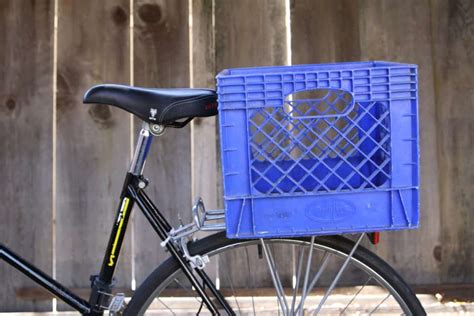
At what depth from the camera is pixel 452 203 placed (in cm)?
303

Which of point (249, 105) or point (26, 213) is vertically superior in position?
point (249, 105)

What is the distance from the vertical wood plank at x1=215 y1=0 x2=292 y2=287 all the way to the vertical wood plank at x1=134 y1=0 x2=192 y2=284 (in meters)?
0.16

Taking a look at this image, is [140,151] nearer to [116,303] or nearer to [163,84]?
[116,303]

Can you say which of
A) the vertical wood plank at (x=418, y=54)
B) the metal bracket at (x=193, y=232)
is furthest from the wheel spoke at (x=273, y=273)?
the vertical wood plank at (x=418, y=54)

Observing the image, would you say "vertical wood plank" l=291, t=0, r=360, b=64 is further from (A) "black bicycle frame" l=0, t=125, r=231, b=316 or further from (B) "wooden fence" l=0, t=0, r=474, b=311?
(A) "black bicycle frame" l=0, t=125, r=231, b=316

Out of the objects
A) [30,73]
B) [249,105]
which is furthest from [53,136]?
[249,105]

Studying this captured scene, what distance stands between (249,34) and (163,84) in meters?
0.44

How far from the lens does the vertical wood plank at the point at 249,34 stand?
3.01m

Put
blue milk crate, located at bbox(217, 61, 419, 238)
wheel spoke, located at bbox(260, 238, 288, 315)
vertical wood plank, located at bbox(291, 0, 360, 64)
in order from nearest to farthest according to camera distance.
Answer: blue milk crate, located at bbox(217, 61, 419, 238) < wheel spoke, located at bbox(260, 238, 288, 315) < vertical wood plank, located at bbox(291, 0, 360, 64)

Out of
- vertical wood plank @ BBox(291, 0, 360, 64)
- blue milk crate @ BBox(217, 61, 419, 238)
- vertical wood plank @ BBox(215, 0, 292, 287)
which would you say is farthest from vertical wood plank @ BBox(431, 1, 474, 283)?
blue milk crate @ BBox(217, 61, 419, 238)

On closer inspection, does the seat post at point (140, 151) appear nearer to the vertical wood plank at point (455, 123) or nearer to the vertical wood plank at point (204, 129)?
the vertical wood plank at point (204, 129)

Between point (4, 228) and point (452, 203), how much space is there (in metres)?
2.00

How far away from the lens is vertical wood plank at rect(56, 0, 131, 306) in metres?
3.04

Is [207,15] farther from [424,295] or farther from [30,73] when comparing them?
[424,295]
